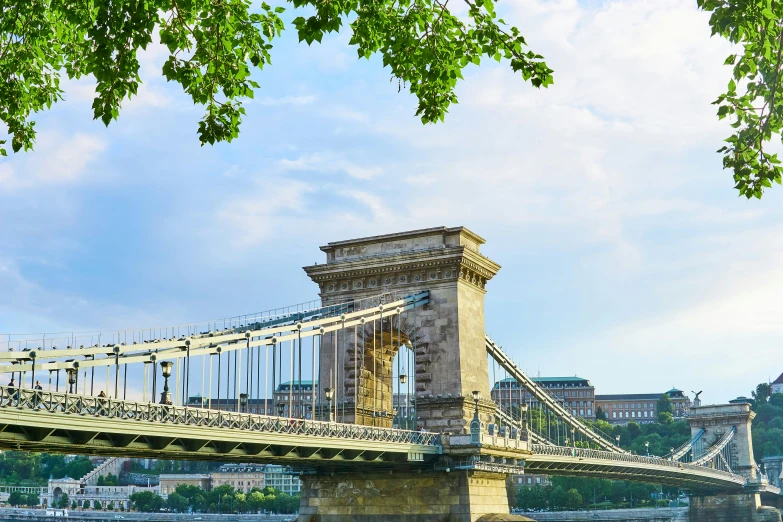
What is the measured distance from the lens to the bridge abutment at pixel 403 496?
49656 millimetres

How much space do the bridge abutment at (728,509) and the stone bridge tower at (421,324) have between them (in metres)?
80.9

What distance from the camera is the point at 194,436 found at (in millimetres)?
34375

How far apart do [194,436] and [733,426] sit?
4582 inches

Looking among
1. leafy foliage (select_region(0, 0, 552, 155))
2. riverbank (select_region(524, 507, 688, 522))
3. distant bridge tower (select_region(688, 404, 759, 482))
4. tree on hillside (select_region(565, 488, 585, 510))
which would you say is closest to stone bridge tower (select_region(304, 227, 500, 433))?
leafy foliage (select_region(0, 0, 552, 155))

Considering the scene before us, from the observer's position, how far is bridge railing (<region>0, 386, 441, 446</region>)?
1163 inches

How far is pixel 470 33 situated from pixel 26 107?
10149 millimetres

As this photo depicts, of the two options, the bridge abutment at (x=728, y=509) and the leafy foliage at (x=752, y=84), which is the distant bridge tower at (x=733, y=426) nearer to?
the bridge abutment at (x=728, y=509)

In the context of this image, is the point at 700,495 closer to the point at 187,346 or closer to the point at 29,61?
the point at 187,346

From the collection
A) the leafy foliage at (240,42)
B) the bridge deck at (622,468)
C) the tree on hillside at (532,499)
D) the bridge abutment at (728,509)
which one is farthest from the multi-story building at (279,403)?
the bridge abutment at (728,509)

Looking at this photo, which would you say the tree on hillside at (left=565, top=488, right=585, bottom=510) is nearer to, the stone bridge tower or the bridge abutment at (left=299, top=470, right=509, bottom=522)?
the stone bridge tower

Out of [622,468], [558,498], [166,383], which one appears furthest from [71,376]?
[558,498]

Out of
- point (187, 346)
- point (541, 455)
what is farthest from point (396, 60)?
point (541, 455)

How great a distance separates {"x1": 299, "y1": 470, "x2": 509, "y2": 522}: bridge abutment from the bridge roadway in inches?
59.0

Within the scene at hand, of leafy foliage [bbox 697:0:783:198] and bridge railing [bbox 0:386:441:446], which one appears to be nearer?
leafy foliage [bbox 697:0:783:198]
